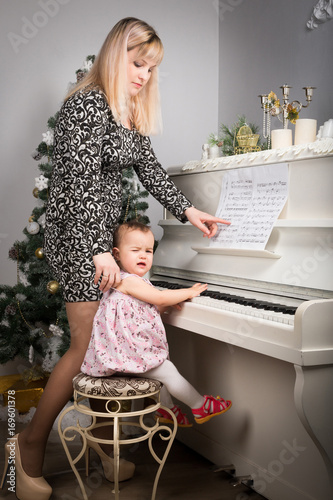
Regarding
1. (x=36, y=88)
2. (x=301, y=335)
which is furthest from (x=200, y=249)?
(x=36, y=88)

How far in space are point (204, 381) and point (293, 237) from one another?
32.1 inches

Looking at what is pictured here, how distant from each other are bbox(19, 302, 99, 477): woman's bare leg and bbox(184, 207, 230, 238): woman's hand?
54cm

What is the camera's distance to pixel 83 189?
1.88 meters

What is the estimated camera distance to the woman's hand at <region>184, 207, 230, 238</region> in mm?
2234

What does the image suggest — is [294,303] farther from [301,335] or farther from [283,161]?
[283,161]

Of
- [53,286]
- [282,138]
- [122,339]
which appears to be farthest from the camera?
[53,286]

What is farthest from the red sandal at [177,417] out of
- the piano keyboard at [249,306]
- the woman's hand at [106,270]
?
the woman's hand at [106,270]

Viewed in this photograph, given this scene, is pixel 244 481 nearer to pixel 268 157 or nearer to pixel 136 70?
pixel 268 157

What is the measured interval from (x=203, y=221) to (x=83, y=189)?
1.90 ft

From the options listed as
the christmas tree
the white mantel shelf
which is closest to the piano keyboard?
the white mantel shelf

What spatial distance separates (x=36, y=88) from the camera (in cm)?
348

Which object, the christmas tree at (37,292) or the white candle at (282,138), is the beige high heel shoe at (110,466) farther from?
the white candle at (282,138)

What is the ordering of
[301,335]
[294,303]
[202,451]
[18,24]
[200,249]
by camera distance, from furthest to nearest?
[18,24]
[202,451]
[200,249]
[294,303]
[301,335]

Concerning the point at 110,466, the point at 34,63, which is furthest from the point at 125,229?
the point at 34,63
